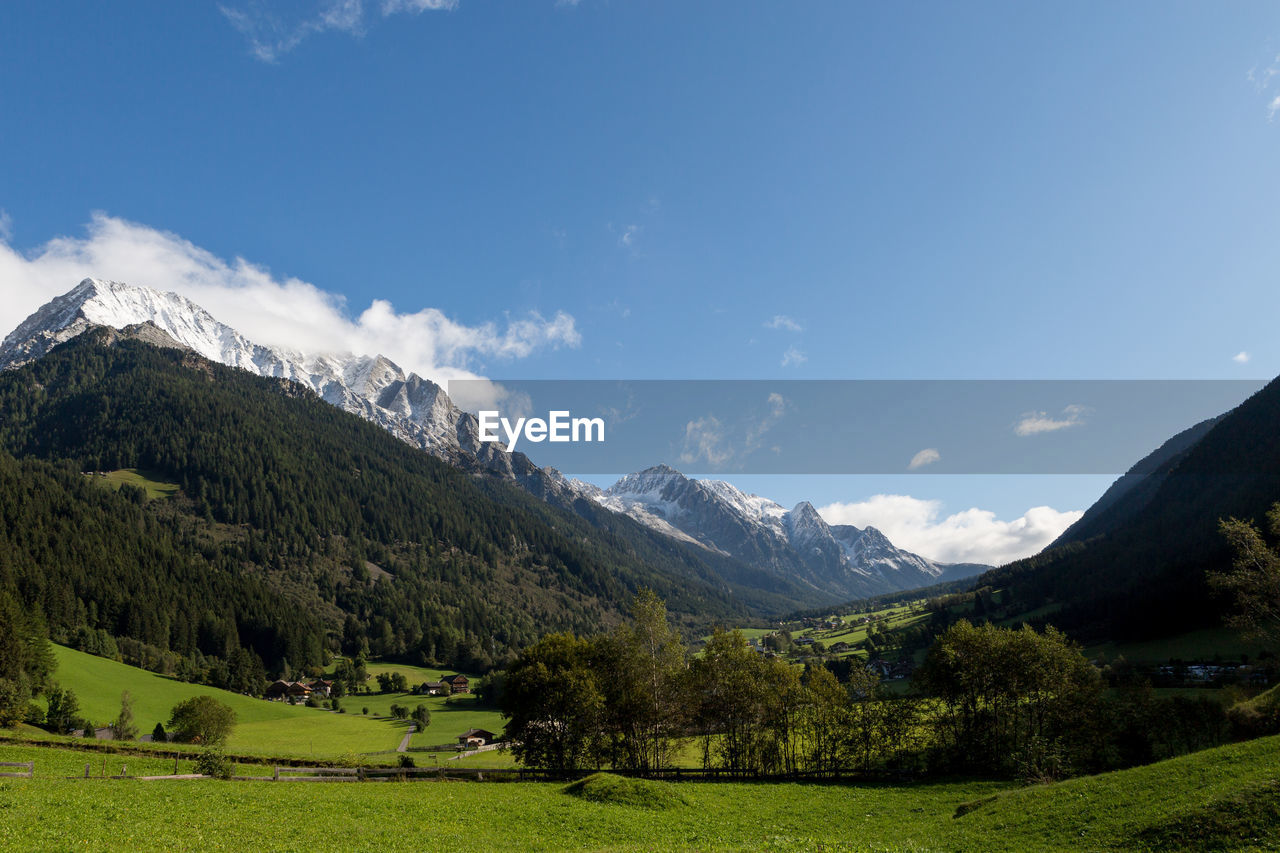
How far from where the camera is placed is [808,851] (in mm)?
25484

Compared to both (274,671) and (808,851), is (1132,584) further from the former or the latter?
(274,671)

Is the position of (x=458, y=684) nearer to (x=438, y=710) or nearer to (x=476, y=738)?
(x=438, y=710)

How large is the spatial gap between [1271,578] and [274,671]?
218182 millimetres

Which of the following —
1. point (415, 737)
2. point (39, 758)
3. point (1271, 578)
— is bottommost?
point (415, 737)

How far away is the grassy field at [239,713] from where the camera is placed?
96.9m

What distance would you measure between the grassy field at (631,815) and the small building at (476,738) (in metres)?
57.7

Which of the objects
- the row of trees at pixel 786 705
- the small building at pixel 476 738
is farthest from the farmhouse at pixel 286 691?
the row of trees at pixel 786 705

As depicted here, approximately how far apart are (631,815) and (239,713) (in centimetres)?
11454

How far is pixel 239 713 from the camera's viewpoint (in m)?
117

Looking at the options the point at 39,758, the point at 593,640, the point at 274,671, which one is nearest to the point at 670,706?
the point at 593,640

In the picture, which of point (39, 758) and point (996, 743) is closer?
point (39, 758)

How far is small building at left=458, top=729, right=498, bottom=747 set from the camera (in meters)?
103

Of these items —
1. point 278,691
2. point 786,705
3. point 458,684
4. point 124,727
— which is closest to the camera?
point 786,705

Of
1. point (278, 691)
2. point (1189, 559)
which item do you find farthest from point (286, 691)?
point (1189, 559)
